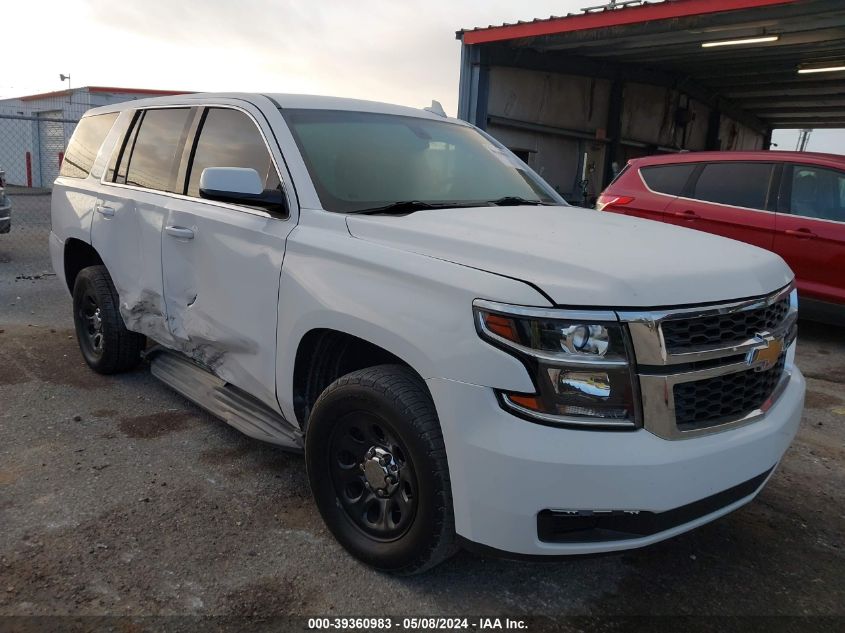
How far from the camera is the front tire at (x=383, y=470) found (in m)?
2.14

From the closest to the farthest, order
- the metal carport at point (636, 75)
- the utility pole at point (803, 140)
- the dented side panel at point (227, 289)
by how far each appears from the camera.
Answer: the dented side panel at point (227, 289) → the metal carport at point (636, 75) → the utility pole at point (803, 140)

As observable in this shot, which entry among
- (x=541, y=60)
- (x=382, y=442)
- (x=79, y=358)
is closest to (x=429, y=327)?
(x=382, y=442)

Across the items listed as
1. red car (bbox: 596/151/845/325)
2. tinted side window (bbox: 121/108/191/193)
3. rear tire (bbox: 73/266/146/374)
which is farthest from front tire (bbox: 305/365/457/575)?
red car (bbox: 596/151/845/325)

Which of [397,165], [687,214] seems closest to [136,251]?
[397,165]

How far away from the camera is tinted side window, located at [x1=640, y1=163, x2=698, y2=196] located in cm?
685

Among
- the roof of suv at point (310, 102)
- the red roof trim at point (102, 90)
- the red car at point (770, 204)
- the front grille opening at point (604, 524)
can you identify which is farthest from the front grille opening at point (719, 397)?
the red roof trim at point (102, 90)

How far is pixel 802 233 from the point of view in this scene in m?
5.99

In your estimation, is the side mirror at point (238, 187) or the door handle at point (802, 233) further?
the door handle at point (802, 233)

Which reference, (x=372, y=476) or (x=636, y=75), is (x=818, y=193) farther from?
(x=636, y=75)

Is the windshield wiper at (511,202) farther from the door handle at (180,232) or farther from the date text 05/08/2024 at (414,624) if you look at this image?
the date text 05/08/2024 at (414,624)

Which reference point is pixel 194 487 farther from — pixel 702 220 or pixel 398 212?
pixel 702 220

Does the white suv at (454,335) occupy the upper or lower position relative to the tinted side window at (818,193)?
lower

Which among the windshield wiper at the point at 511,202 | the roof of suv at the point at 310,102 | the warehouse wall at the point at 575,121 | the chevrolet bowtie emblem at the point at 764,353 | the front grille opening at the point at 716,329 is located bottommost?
the chevrolet bowtie emblem at the point at 764,353

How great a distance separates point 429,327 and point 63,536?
72.0 inches
